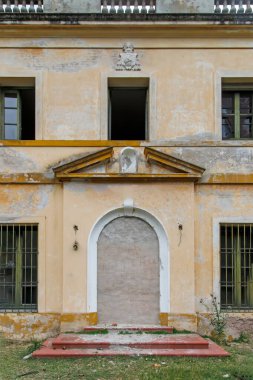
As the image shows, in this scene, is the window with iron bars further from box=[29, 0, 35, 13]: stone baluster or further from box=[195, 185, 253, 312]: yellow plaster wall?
box=[29, 0, 35, 13]: stone baluster

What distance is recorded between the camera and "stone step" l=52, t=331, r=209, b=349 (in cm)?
894

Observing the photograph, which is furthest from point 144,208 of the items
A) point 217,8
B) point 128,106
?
point 217,8

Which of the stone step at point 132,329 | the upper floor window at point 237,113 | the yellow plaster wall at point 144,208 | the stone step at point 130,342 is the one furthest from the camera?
the upper floor window at point 237,113

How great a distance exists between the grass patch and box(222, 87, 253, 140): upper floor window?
4.96 metres

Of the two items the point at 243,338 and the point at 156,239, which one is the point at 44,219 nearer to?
the point at 156,239

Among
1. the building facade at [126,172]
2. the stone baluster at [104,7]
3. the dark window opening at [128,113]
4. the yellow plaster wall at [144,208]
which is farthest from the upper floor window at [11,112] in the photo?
the stone baluster at [104,7]

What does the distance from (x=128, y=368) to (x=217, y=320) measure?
9.76 ft

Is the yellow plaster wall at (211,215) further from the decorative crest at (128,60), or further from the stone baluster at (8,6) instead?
the stone baluster at (8,6)

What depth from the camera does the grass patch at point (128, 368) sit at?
7.56 m

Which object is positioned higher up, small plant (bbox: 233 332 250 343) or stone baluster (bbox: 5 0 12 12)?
stone baluster (bbox: 5 0 12 12)

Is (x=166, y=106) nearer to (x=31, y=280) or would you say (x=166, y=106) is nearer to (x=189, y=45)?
(x=189, y=45)

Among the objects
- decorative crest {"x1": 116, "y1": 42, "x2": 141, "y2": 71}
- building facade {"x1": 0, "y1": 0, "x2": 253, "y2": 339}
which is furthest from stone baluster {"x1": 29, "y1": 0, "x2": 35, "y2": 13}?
decorative crest {"x1": 116, "y1": 42, "x2": 141, "y2": 71}

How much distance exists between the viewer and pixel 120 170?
34.3 ft

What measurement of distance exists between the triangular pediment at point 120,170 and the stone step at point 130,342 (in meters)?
3.27
